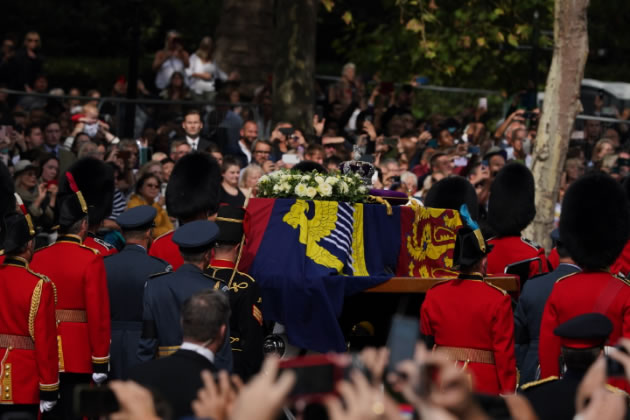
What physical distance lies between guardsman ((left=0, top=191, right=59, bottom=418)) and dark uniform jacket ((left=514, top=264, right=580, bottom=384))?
300cm

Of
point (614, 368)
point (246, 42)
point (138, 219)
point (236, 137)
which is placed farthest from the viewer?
point (246, 42)

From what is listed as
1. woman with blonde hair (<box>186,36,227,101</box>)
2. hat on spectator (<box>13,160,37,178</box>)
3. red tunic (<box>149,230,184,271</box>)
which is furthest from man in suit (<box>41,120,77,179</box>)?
red tunic (<box>149,230,184,271</box>)

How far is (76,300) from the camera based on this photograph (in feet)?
29.1

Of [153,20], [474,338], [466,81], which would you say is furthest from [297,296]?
[153,20]

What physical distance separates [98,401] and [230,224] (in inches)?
170

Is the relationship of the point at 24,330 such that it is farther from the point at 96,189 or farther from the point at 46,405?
the point at 96,189

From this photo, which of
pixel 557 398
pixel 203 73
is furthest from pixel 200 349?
pixel 203 73

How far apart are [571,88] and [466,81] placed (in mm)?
11474

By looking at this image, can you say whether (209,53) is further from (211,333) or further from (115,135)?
(211,333)

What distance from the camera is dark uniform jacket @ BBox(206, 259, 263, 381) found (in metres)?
8.21

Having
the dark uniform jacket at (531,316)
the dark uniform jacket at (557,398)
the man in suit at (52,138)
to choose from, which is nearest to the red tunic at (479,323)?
the dark uniform jacket at (531,316)

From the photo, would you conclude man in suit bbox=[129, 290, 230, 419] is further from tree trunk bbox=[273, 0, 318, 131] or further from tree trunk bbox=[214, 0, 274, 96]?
tree trunk bbox=[214, 0, 274, 96]

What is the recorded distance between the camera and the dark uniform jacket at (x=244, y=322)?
821 centimetres

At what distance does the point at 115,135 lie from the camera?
15.8 metres
